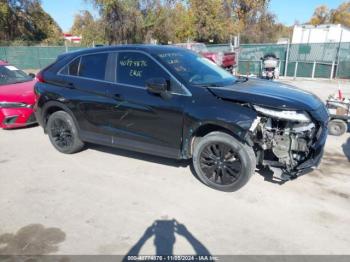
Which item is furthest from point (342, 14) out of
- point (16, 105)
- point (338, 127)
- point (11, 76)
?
point (16, 105)

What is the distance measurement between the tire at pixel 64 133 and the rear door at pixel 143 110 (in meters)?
0.94

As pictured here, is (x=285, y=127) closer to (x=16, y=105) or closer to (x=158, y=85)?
(x=158, y=85)

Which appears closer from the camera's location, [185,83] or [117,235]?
[117,235]

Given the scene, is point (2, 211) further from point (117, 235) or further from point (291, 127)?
point (291, 127)

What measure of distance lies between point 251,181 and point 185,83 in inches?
66.6

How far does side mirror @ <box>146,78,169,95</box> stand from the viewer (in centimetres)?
428

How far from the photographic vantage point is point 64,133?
18.8 ft

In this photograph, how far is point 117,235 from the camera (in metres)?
3.41

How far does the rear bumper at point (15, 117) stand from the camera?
7133mm

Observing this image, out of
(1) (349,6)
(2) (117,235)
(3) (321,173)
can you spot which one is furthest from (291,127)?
(1) (349,6)

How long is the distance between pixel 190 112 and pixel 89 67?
2.04 meters

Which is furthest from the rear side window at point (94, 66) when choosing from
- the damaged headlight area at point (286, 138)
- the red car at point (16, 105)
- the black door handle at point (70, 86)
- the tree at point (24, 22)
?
the tree at point (24, 22)

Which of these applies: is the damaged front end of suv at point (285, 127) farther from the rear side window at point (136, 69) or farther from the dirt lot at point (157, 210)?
the rear side window at point (136, 69)

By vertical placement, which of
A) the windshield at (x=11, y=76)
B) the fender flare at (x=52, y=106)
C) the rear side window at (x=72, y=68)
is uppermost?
the rear side window at (x=72, y=68)
